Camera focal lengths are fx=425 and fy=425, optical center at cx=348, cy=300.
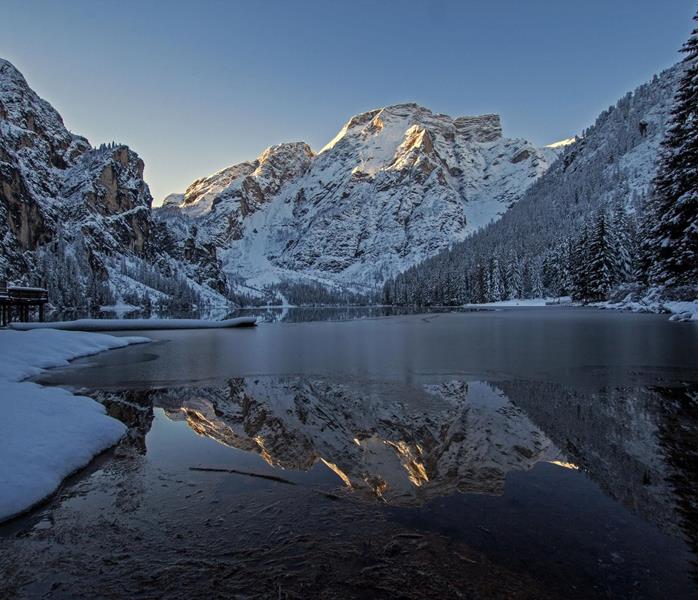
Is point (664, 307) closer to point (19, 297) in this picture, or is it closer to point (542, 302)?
point (542, 302)

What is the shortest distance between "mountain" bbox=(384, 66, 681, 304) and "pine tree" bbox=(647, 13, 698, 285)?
35.4 m

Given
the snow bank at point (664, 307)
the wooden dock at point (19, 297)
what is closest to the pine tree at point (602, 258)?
the snow bank at point (664, 307)

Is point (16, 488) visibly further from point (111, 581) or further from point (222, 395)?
point (222, 395)

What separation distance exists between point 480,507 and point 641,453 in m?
3.18

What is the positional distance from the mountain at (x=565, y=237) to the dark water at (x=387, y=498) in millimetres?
67849

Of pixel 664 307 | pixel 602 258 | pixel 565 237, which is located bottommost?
pixel 664 307

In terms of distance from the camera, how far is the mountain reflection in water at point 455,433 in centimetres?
556

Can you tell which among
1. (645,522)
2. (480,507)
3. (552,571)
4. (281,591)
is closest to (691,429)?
(645,522)

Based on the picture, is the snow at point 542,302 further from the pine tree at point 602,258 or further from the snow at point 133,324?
the snow at point 133,324

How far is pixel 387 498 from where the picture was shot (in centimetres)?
527

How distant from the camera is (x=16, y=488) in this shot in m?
5.30

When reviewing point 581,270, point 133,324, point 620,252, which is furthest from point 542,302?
point 133,324

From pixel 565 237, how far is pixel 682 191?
259ft

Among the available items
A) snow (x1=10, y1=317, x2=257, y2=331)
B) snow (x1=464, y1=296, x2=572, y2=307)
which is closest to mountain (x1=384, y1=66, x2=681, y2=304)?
snow (x1=464, y1=296, x2=572, y2=307)
